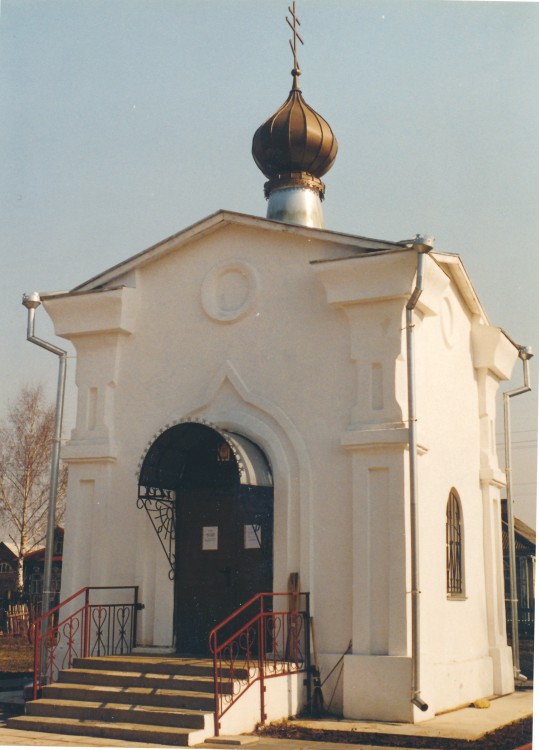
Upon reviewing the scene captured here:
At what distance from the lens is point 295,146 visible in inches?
517

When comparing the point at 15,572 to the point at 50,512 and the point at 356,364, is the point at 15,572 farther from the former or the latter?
the point at 356,364

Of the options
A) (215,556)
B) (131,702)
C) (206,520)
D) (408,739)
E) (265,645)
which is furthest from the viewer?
(206,520)

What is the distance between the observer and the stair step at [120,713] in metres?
8.10

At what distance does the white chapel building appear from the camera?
937 centimetres

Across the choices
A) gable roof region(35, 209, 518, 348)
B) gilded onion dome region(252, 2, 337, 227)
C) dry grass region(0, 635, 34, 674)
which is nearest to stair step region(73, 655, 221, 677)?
gable roof region(35, 209, 518, 348)

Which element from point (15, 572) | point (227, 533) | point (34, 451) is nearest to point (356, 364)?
point (227, 533)

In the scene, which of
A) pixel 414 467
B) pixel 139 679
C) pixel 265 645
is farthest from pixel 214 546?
pixel 414 467

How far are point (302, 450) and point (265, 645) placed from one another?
2.01 meters

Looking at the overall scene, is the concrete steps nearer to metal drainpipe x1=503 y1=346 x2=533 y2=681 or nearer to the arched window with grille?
the arched window with grille

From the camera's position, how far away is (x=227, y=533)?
10242 mm

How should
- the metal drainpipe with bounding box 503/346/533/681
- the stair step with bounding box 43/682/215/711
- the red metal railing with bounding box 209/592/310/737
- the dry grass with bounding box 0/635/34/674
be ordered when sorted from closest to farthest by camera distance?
the stair step with bounding box 43/682/215/711 < the red metal railing with bounding box 209/592/310/737 < the metal drainpipe with bounding box 503/346/533/681 < the dry grass with bounding box 0/635/34/674

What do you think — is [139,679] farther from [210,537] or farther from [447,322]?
[447,322]

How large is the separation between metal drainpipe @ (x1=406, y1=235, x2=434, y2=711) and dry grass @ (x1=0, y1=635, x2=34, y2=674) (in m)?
7.15

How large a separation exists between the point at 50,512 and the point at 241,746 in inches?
171
